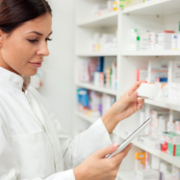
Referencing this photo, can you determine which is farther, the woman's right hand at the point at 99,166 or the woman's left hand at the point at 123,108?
the woman's left hand at the point at 123,108

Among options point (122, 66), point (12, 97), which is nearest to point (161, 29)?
point (122, 66)

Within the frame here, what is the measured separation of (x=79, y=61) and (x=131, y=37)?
3.17 feet

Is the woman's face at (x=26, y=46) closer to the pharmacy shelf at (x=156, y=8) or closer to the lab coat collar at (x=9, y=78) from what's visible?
the lab coat collar at (x=9, y=78)

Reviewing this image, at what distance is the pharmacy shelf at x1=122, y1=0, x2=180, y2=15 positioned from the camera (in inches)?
54.2

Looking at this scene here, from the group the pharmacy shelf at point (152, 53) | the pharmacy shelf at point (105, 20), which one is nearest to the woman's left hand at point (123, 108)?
the pharmacy shelf at point (152, 53)

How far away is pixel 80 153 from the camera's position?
127 cm

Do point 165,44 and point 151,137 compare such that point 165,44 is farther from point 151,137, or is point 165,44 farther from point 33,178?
point 33,178

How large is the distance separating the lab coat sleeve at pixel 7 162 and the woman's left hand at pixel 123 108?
40cm

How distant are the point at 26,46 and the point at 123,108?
543 millimetres

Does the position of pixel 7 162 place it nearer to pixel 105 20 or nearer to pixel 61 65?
pixel 105 20

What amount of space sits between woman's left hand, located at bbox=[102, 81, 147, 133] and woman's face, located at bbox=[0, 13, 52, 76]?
42 cm

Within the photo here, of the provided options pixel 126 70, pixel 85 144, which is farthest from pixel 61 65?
pixel 85 144

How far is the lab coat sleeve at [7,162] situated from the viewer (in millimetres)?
854

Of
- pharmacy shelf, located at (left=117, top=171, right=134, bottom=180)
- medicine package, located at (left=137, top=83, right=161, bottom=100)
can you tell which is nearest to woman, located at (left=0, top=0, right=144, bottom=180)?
medicine package, located at (left=137, top=83, right=161, bottom=100)
